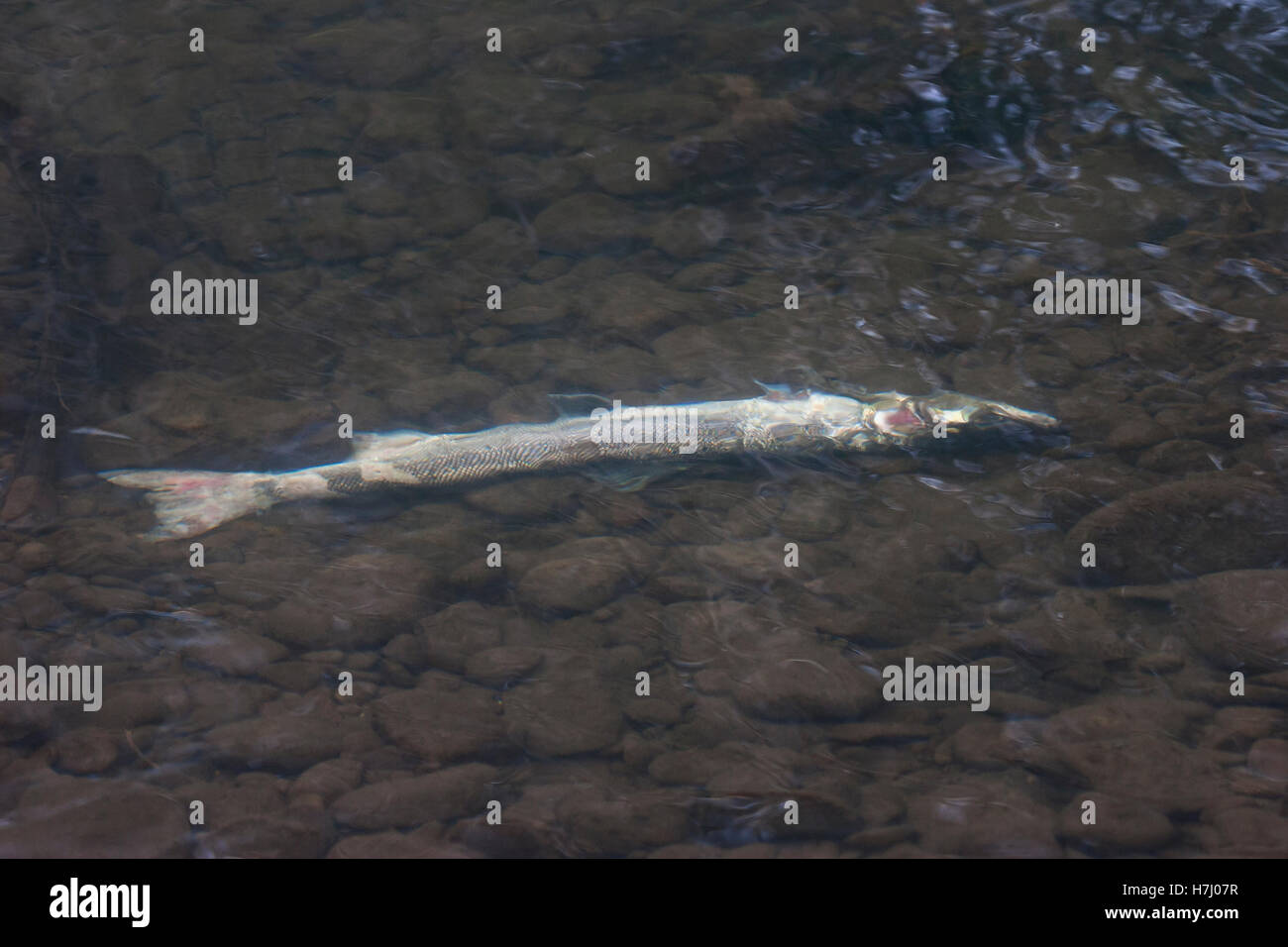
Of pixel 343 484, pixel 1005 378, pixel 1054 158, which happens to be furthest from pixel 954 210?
pixel 343 484

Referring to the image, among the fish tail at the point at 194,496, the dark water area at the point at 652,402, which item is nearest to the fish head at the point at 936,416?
the dark water area at the point at 652,402

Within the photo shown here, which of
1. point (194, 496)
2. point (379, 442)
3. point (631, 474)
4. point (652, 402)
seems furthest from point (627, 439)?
point (194, 496)

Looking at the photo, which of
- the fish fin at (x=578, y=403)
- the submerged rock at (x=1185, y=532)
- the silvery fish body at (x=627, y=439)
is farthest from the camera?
the fish fin at (x=578, y=403)

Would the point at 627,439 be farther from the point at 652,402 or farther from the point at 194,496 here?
the point at 194,496

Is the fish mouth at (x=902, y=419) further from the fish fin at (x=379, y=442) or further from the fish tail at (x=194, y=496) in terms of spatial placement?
the fish tail at (x=194, y=496)

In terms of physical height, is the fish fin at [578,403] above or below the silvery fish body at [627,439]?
above
